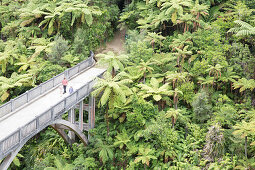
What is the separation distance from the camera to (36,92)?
73.2ft

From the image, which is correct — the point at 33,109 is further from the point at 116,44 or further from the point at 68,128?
the point at 116,44

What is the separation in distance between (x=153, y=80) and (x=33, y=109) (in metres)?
9.03

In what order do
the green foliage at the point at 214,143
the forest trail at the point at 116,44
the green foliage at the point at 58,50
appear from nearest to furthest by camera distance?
the green foliage at the point at 214,143 → the green foliage at the point at 58,50 → the forest trail at the point at 116,44

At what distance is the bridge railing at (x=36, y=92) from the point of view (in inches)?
783

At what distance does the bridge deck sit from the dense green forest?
7.32 feet

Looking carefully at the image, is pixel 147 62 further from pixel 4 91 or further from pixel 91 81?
pixel 4 91

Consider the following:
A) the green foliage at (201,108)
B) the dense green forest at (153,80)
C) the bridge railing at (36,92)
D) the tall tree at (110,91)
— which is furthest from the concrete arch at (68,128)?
the green foliage at (201,108)

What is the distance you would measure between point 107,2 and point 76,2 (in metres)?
5.37

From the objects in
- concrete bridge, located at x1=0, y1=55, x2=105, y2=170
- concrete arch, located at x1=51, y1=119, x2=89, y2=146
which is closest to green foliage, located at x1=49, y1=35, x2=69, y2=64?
concrete bridge, located at x1=0, y1=55, x2=105, y2=170

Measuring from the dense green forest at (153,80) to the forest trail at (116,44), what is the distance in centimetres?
87

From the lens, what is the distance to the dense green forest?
71.3 feet

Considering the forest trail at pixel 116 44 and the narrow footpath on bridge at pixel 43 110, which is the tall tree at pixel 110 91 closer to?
the narrow footpath on bridge at pixel 43 110

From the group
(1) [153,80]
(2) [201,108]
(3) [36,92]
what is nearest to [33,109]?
(3) [36,92]

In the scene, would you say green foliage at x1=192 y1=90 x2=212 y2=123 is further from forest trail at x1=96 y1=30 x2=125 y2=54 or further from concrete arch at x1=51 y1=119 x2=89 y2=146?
forest trail at x1=96 y1=30 x2=125 y2=54
